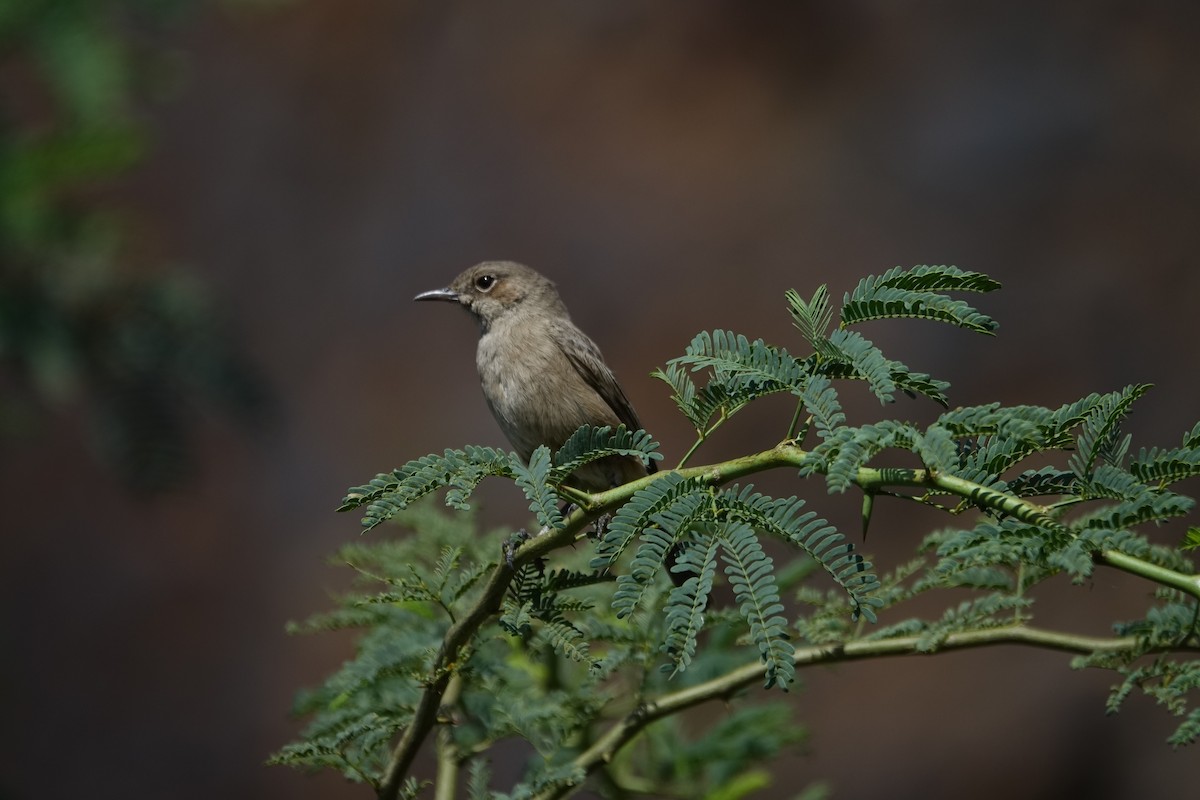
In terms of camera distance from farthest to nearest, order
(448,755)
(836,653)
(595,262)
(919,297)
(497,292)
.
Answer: (595,262), (497,292), (448,755), (836,653), (919,297)

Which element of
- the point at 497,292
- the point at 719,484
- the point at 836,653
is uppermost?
the point at 497,292

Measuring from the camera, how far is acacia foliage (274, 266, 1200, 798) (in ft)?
5.03

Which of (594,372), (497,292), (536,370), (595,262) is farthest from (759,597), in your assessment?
(595,262)

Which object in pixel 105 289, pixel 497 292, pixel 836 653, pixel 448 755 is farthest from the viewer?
pixel 497 292

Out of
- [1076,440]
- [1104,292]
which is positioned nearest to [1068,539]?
[1076,440]

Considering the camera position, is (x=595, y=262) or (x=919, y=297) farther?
(x=595, y=262)

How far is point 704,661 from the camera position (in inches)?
111

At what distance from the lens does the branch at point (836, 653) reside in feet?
6.73

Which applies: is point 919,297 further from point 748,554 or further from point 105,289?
point 105,289

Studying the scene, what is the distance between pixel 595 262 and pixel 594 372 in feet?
21.6

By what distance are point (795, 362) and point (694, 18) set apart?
960 centimetres

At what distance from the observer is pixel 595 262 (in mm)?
10680

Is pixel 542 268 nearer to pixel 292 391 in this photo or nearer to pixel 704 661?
pixel 292 391

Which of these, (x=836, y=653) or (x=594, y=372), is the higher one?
(x=594, y=372)
